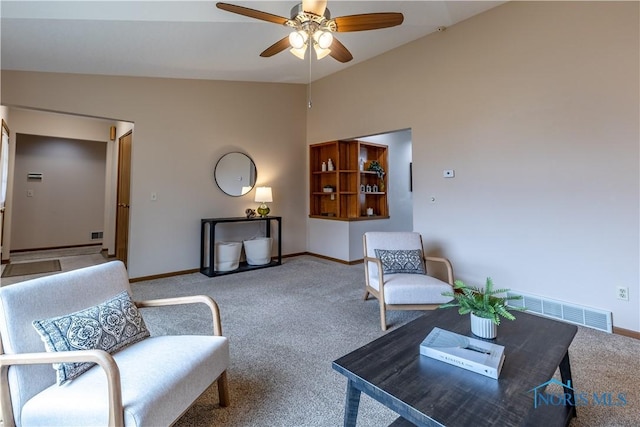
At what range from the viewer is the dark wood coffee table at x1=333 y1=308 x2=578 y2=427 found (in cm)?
103

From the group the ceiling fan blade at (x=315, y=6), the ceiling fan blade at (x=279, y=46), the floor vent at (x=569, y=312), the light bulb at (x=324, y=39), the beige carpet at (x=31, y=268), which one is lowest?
the floor vent at (x=569, y=312)

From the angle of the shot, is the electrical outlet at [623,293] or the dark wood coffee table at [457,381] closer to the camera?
the dark wood coffee table at [457,381]

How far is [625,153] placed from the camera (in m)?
2.54

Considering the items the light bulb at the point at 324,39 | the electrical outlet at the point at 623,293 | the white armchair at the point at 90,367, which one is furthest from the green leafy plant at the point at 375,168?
the white armchair at the point at 90,367

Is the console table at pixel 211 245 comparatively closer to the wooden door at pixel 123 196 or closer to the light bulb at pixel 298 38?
the wooden door at pixel 123 196

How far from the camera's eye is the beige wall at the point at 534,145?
257 cm

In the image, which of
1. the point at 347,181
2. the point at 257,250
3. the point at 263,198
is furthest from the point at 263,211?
the point at 347,181

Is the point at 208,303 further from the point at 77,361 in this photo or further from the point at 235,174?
the point at 235,174

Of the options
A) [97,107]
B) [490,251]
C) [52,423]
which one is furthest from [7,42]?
[490,251]

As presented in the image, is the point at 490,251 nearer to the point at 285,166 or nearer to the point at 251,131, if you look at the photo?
the point at 285,166

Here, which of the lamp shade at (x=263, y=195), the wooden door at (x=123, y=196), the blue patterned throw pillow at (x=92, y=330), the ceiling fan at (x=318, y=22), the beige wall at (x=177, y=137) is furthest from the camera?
the lamp shade at (x=263, y=195)

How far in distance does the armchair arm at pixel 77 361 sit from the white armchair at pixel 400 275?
2.03m

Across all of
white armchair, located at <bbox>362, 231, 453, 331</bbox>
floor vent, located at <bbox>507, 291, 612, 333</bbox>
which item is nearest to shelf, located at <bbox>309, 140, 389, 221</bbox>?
white armchair, located at <bbox>362, 231, 453, 331</bbox>

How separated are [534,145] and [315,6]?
2495mm
